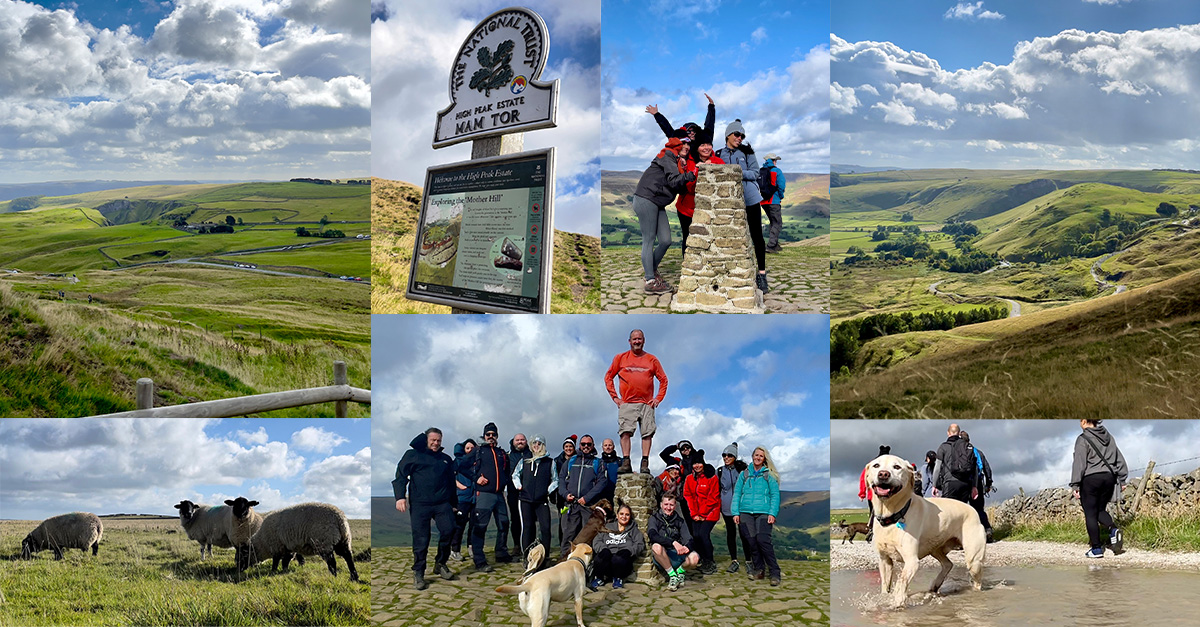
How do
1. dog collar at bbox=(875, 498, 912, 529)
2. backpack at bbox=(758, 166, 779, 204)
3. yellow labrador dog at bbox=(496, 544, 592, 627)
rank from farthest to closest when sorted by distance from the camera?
backpack at bbox=(758, 166, 779, 204) < yellow labrador dog at bbox=(496, 544, 592, 627) < dog collar at bbox=(875, 498, 912, 529)

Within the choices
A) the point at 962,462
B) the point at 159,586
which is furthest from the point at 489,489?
the point at 962,462

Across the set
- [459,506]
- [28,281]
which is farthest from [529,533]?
[28,281]

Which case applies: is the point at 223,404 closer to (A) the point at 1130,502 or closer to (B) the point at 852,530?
(B) the point at 852,530

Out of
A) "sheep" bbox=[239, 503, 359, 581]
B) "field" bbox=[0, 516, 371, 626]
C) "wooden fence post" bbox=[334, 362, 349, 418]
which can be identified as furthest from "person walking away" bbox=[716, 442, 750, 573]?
"wooden fence post" bbox=[334, 362, 349, 418]

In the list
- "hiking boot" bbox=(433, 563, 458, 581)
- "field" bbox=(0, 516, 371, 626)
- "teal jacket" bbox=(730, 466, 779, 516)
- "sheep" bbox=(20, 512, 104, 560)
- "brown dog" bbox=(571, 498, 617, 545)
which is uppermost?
"teal jacket" bbox=(730, 466, 779, 516)

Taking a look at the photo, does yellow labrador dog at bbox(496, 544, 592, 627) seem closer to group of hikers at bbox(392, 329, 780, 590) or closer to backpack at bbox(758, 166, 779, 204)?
group of hikers at bbox(392, 329, 780, 590)

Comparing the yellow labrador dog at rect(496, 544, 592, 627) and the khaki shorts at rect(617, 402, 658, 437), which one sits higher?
the khaki shorts at rect(617, 402, 658, 437)

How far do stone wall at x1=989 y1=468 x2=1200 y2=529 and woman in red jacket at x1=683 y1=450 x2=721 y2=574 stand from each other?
561 centimetres

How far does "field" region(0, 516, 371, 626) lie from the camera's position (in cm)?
796

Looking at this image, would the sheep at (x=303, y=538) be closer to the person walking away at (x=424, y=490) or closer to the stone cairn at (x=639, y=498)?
the person walking away at (x=424, y=490)

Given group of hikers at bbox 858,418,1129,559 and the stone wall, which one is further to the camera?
the stone wall

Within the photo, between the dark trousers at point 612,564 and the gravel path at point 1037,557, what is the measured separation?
2.94 m

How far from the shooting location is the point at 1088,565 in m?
8.07

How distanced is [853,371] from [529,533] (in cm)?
576
